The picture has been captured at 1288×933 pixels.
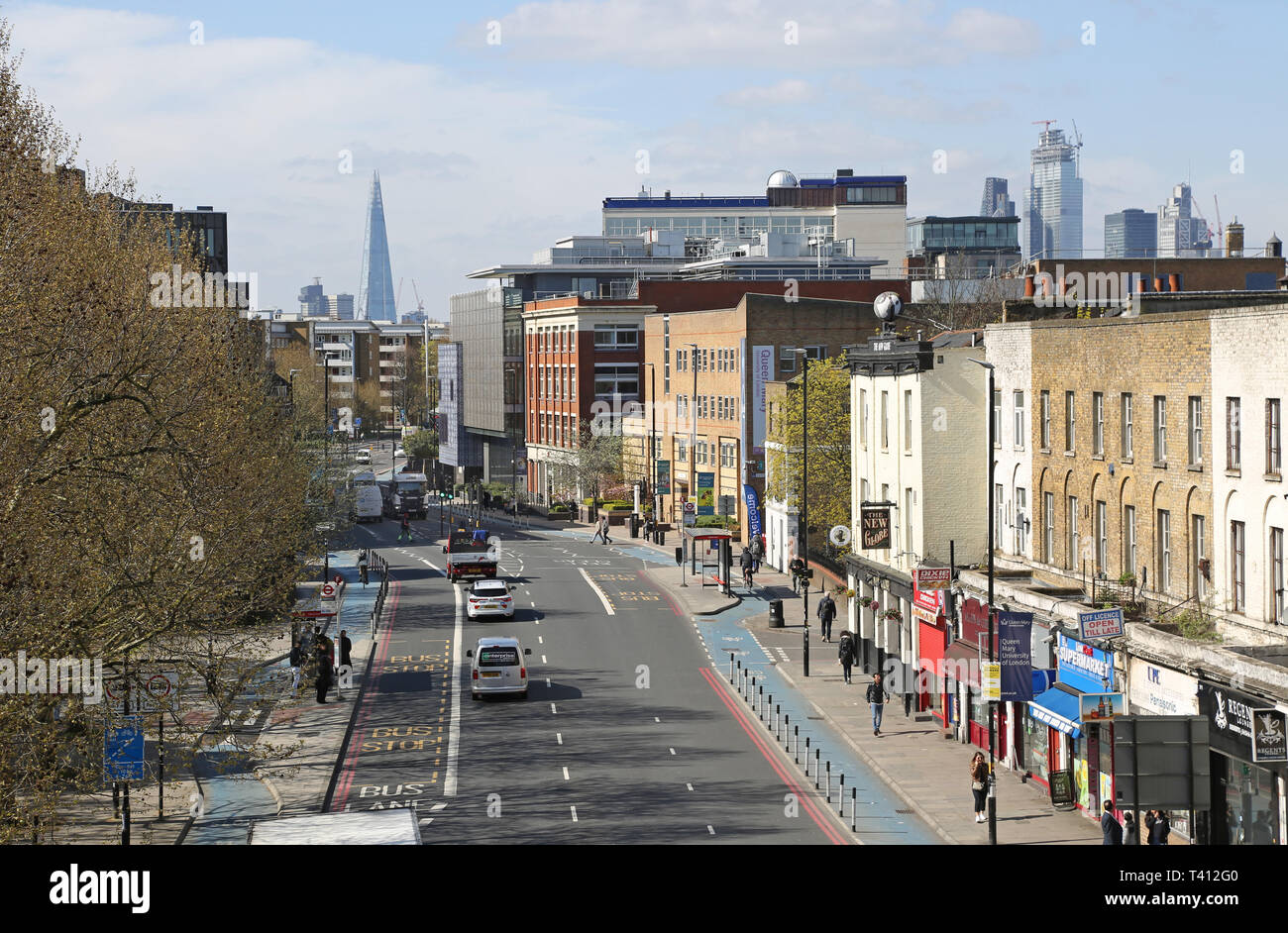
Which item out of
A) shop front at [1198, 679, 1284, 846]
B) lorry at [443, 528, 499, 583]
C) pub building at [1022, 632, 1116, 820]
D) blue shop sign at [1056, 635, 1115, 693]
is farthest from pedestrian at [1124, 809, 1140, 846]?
lorry at [443, 528, 499, 583]

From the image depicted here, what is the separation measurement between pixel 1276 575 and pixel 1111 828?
19.1 ft

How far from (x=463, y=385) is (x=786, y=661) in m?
115

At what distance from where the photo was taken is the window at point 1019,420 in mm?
40562

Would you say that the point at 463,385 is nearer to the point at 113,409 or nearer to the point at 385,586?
the point at 385,586

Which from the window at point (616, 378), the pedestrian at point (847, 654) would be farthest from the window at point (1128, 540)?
the window at point (616, 378)

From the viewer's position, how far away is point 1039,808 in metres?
32.4

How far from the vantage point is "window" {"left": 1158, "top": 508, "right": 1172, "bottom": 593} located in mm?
31906

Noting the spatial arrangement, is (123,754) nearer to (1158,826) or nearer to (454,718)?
(1158,826)

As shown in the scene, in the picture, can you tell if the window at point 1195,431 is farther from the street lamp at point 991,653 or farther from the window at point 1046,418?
the window at point 1046,418

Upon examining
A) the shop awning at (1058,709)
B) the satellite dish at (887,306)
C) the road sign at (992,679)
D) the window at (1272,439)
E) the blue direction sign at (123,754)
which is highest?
the satellite dish at (887,306)

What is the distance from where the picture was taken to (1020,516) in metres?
40.9

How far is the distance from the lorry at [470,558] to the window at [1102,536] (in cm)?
4033

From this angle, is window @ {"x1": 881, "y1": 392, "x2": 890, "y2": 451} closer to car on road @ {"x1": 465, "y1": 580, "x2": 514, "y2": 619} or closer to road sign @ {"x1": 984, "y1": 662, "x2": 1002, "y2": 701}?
car on road @ {"x1": 465, "y1": 580, "x2": 514, "y2": 619}
